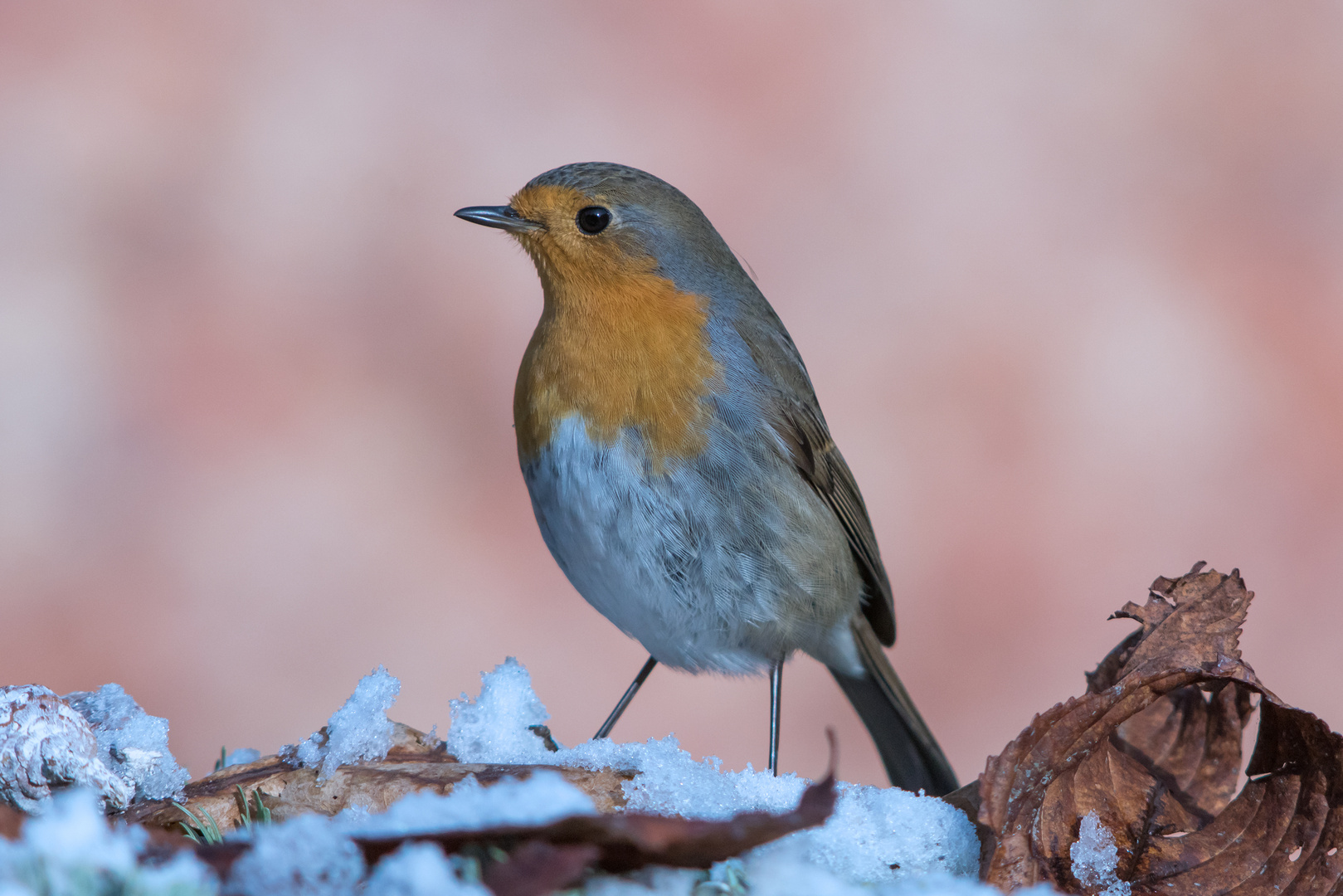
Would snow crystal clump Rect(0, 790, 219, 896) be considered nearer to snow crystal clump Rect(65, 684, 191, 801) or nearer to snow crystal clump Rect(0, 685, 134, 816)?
snow crystal clump Rect(0, 685, 134, 816)

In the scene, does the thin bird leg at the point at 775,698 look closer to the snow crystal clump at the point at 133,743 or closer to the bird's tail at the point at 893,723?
the bird's tail at the point at 893,723

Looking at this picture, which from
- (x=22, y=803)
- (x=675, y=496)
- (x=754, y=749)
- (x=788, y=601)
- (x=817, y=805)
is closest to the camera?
(x=817, y=805)

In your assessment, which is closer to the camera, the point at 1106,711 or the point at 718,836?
the point at 718,836

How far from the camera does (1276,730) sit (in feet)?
4.24

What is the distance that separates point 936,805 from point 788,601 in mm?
993

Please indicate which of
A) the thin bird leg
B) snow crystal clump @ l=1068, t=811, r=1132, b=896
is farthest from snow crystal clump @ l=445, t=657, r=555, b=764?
the thin bird leg

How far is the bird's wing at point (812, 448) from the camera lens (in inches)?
94.4

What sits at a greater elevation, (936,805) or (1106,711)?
(1106,711)

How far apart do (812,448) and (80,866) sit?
6.16ft

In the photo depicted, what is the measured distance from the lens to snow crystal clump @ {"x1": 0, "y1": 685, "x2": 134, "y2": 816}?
1155 millimetres

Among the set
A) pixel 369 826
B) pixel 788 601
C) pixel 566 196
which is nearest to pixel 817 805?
pixel 369 826

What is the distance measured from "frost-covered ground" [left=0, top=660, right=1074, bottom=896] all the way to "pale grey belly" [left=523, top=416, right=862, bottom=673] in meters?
0.53

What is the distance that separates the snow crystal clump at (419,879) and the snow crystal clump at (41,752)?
22.7 inches

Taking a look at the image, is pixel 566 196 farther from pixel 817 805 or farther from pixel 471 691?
pixel 471 691
